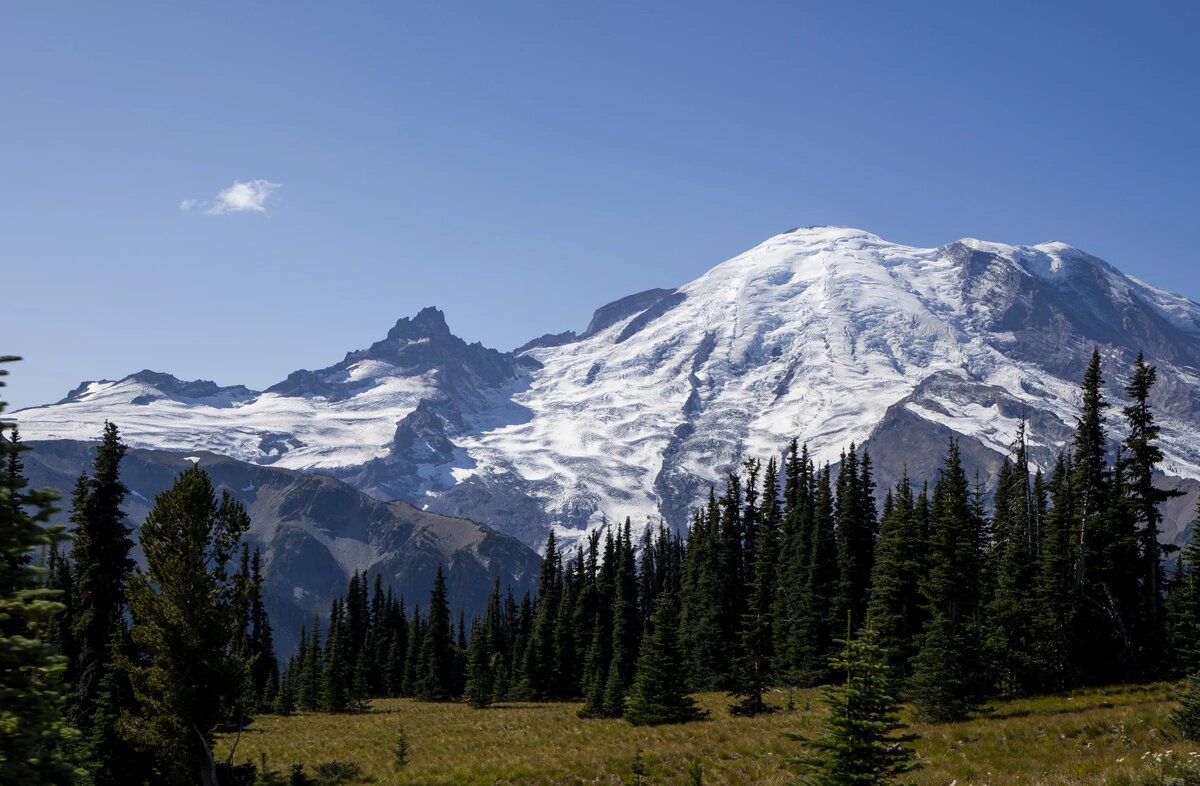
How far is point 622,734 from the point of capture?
43.1m

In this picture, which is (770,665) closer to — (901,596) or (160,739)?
(901,596)

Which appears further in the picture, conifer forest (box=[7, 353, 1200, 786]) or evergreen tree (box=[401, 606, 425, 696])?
evergreen tree (box=[401, 606, 425, 696])

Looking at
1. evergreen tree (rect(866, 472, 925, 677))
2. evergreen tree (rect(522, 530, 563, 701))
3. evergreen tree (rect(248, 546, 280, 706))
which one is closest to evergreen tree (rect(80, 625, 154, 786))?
evergreen tree (rect(866, 472, 925, 677))

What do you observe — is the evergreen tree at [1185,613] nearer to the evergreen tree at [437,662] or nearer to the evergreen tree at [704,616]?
the evergreen tree at [704,616]

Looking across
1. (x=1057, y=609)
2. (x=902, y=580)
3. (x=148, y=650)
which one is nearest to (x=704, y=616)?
(x=902, y=580)

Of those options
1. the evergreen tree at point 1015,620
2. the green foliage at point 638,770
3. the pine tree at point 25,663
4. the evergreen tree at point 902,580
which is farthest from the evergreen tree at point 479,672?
the pine tree at point 25,663

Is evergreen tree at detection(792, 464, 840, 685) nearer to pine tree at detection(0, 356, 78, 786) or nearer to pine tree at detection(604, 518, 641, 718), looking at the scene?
pine tree at detection(604, 518, 641, 718)

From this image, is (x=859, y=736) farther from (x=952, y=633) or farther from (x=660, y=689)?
(x=660, y=689)

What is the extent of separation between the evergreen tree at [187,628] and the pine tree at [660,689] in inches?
1076

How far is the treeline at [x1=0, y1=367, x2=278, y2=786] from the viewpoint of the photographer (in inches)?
321

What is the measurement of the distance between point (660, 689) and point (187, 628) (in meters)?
30.0

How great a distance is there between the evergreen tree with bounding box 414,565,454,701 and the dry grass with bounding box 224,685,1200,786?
118 ft

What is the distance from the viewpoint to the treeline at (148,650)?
321 inches

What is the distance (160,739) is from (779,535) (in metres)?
66.9
